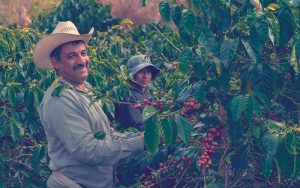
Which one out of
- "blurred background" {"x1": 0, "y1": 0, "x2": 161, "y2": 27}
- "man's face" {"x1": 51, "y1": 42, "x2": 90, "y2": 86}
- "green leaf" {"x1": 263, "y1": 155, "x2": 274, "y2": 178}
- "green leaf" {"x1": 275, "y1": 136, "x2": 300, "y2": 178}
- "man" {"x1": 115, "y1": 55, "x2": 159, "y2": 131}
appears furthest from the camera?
"blurred background" {"x1": 0, "y1": 0, "x2": 161, "y2": 27}

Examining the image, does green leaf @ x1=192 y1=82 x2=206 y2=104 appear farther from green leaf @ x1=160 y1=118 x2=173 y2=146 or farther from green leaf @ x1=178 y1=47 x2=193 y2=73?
green leaf @ x1=160 y1=118 x2=173 y2=146

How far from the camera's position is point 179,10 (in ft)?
12.7

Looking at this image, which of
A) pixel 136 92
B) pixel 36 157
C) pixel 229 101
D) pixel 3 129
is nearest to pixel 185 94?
pixel 229 101

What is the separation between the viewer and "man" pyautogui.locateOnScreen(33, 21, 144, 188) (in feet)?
14.0

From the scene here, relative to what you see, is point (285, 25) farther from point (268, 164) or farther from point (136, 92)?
point (136, 92)

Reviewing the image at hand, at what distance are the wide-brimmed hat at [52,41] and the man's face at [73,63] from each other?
A: 54mm

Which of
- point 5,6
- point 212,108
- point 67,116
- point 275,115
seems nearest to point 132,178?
point 67,116

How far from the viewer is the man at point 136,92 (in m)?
5.67

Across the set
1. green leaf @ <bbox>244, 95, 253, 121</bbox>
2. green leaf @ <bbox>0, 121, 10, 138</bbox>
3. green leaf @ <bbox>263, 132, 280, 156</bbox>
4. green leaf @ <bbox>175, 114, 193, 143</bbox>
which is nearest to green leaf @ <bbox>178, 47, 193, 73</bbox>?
green leaf @ <bbox>175, 114, 193, 143</bbox>

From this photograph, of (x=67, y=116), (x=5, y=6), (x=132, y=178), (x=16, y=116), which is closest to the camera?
(x=67, y=116)

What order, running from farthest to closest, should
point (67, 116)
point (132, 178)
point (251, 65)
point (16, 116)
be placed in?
1. point (16, 116)
2. point (132, 178)
3. point (67, 116)
4. point (251, 65)

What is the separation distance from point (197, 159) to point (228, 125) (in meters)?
0.34

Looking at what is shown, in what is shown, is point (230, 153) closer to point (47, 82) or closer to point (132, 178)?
point (132, 178)

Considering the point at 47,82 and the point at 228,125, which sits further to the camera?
the point at 47,82
